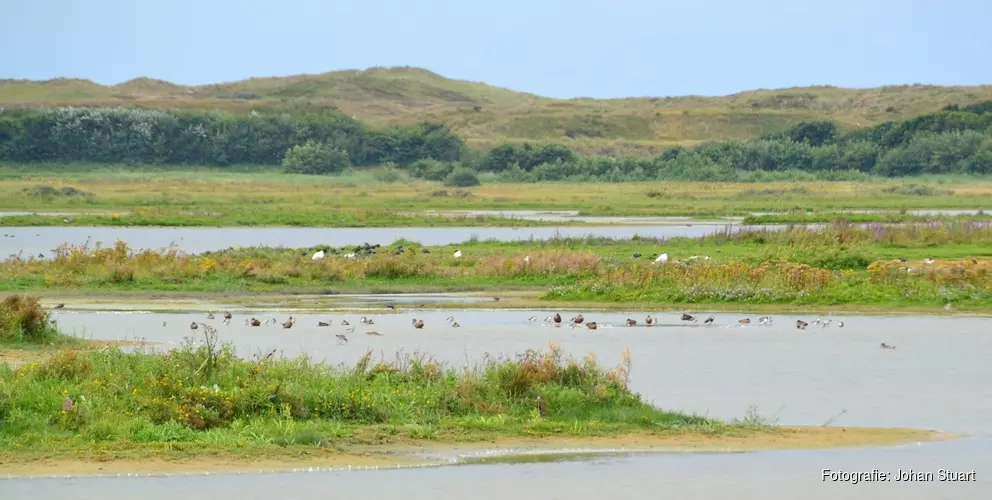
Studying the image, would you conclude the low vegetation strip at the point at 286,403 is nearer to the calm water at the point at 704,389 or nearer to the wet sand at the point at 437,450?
the wet sand at the point at 437,450

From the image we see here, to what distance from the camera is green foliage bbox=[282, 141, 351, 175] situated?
92750 millimetres

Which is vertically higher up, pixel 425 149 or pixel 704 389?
pixel 425 149

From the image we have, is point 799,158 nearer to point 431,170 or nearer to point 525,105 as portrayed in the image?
point 431,170

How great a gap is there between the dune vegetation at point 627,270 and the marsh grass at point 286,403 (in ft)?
38.8

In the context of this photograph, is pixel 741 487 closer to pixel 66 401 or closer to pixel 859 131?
pixel 66 401

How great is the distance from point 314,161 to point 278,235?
157ft

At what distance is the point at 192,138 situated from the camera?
99375 mm

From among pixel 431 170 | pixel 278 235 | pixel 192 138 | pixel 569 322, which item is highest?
pixel 192 138

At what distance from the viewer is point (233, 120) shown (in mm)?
102500

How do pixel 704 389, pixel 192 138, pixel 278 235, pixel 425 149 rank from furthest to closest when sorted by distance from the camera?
pixel 425 149 < pixel 192 138 < pixel 278 235 < pixel 704 389

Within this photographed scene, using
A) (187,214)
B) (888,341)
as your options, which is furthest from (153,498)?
(187,214)

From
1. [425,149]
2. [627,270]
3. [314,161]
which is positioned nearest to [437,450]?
[627,270]

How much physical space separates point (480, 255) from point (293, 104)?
86.4 metres

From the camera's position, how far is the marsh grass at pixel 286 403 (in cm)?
1296
